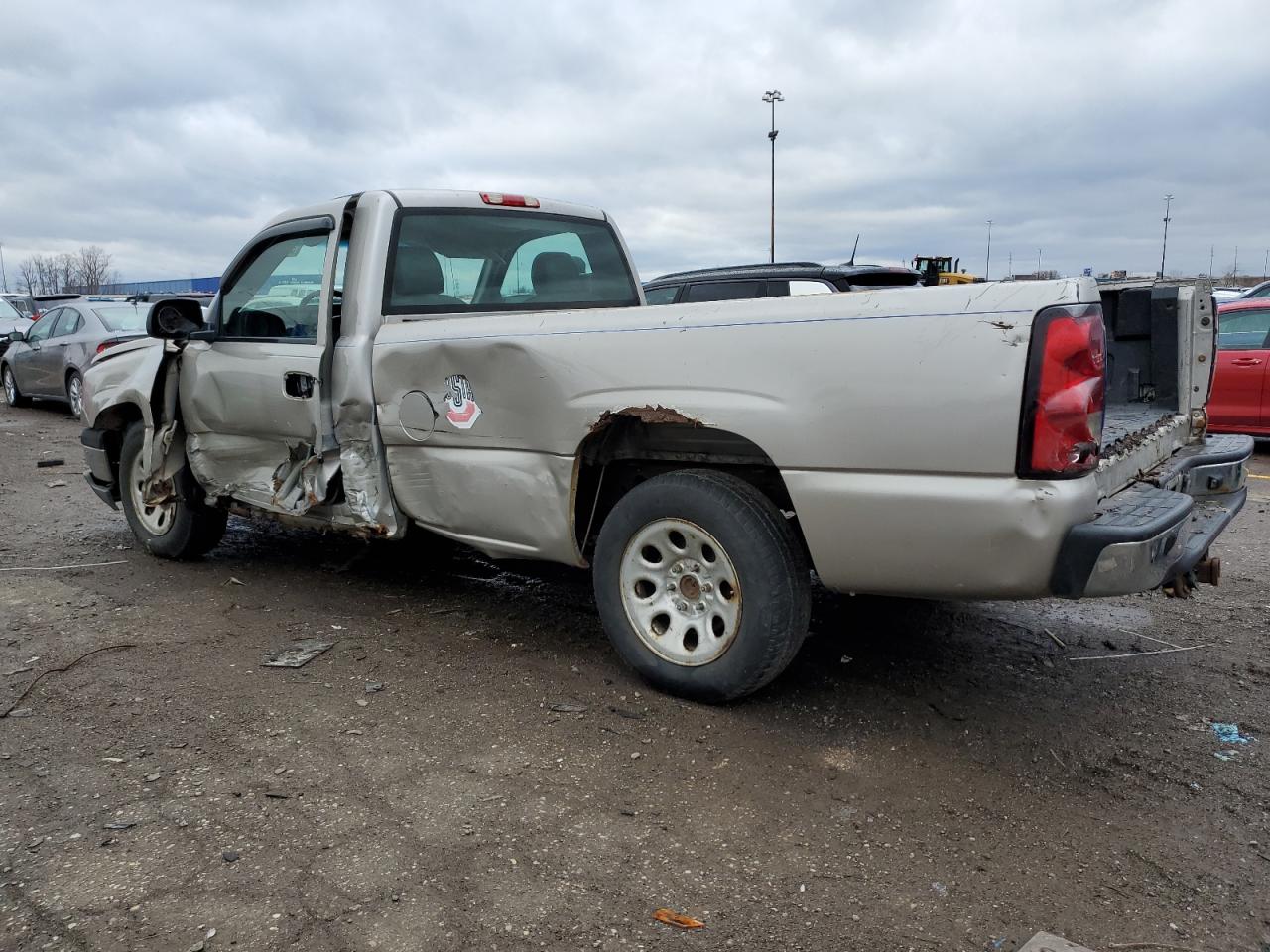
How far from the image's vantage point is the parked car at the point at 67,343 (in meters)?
12.5

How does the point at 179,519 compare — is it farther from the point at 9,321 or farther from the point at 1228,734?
the point at 9,321

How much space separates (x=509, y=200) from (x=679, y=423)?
213 cm

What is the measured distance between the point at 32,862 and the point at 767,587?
2225 millimetres

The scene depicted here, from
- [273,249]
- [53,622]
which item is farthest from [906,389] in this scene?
[53,622]

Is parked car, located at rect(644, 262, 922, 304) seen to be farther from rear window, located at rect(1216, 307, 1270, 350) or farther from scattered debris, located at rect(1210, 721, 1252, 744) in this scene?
scattered debris, located at rect(1210, 721, 1252, 744)

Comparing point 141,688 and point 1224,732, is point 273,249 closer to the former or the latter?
point 141,688

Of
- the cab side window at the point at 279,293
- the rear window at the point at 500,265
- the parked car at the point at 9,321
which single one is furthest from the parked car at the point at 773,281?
the parked car at the point at 9,321

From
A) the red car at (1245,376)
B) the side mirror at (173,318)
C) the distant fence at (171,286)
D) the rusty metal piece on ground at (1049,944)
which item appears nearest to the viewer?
the rusty metal piece on ground at (1049,944)

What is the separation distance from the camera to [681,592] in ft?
11.6

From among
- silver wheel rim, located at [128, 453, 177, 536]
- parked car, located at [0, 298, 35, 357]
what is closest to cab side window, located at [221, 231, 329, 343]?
silver wheel rim, located at [128, 453, 177, 536]

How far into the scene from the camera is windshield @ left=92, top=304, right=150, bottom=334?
41.3ft

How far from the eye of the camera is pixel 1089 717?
350 centimetres

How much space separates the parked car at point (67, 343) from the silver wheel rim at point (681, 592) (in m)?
10.5

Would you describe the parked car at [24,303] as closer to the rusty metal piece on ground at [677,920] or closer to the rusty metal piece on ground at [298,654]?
the rusty metal piece on ground at [298,654]
